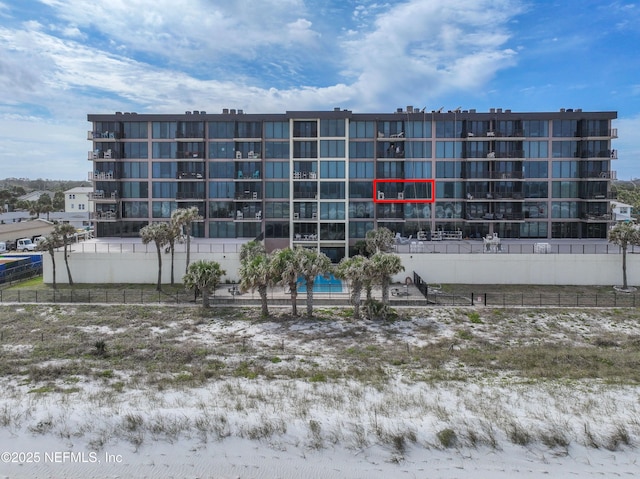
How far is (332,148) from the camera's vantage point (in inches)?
1934

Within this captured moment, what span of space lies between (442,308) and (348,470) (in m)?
20.6

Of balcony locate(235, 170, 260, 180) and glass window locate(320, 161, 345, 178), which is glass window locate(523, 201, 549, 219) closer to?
glass window locate(320, 161, 345, 178)

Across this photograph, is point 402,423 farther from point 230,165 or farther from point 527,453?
point 230,165

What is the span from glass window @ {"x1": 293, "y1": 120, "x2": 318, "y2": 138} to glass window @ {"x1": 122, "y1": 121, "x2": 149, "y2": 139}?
17.5 metres

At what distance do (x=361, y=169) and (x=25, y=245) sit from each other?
4642 centimetres

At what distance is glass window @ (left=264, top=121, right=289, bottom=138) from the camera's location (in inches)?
2028

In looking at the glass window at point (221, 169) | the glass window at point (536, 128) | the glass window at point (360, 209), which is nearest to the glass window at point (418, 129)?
the glass window at point (360, 209)

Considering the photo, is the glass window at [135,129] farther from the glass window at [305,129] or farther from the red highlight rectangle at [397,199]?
the red highlight rectangle at [397,199]

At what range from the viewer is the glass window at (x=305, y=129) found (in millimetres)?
49156

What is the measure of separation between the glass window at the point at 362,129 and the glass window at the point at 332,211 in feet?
27.8

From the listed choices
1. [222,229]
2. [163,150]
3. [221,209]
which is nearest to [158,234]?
[222,229]

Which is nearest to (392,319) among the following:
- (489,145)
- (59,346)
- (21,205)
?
(59,346)

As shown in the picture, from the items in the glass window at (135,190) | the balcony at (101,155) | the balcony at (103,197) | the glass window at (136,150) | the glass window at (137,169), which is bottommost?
the balcony at (103,197)

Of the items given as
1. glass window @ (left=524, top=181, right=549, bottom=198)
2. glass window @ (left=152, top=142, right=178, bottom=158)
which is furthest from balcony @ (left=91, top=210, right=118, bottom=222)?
glass window @ (left=524, top=181, right=549, bottom=198)
